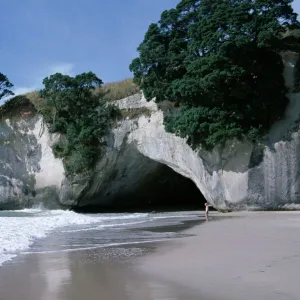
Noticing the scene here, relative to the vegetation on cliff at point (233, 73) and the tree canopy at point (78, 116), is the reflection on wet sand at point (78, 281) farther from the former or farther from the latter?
the tree canopy at point (78, 116)

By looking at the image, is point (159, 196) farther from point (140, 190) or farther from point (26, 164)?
point (26, 164)

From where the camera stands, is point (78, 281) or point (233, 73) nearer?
point (78, 281)

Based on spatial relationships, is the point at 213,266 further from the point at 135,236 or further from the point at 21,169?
the point at 21,169

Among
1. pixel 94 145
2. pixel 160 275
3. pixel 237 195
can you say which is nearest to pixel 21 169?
pixel 94 145

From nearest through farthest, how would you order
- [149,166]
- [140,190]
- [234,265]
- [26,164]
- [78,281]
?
[78,281] → [234,265] → [149,166] → [26,164] → [140,190]

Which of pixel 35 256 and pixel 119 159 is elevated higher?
pixel 119 159

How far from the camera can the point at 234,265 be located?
6938 millimetres

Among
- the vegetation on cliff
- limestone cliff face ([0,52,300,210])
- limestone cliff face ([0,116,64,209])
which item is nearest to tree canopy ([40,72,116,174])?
limestone cliff face ([0,52,300,210])

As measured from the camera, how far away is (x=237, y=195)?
2069cm

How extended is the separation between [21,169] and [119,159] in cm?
713

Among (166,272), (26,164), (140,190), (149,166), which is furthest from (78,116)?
(166,272)

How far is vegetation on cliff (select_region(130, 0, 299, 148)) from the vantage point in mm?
19562

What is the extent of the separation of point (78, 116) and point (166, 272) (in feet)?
68.0

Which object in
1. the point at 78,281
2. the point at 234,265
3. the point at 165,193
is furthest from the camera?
the point at 165,193
